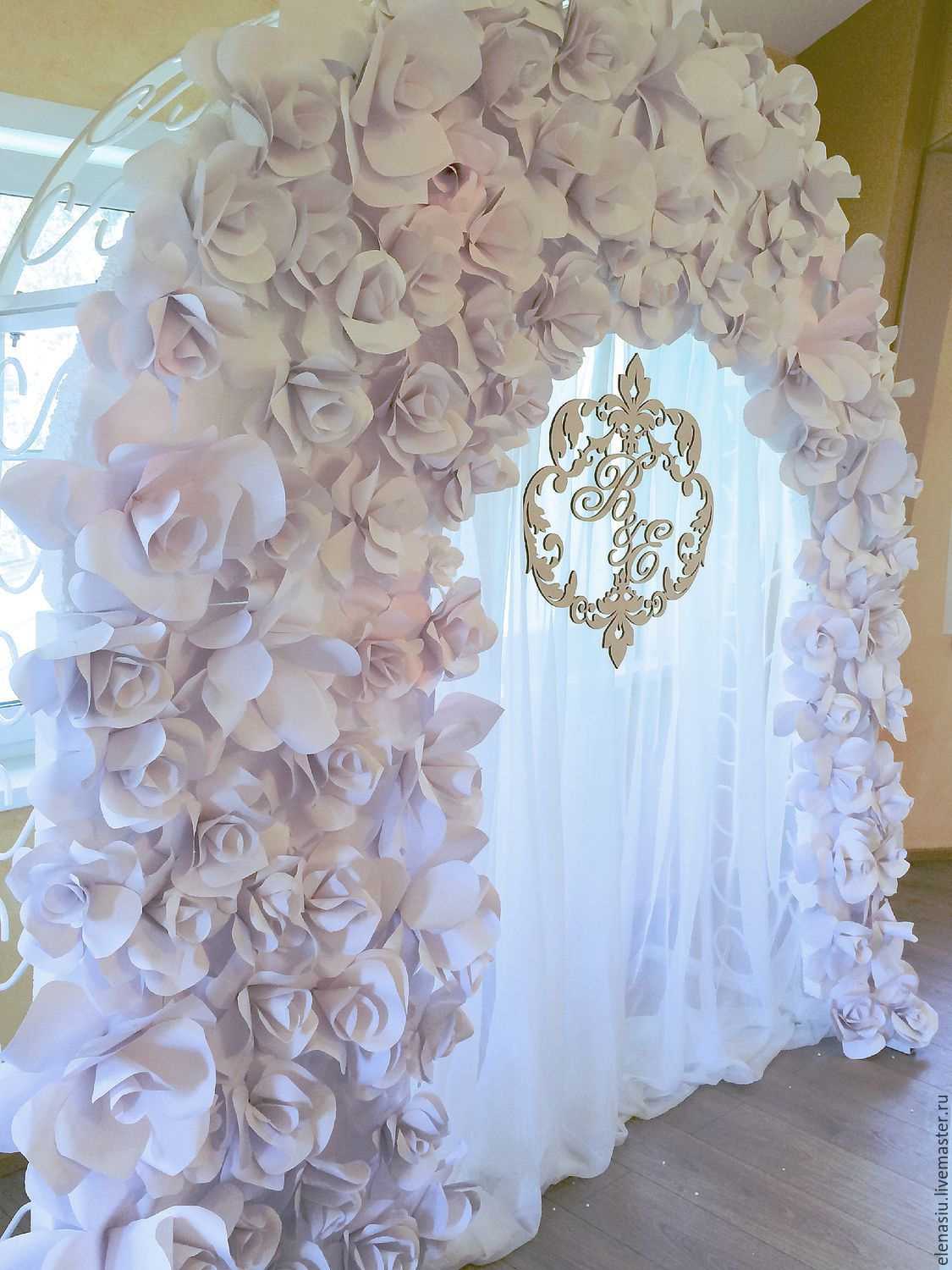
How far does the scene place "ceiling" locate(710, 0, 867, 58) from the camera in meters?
3.18

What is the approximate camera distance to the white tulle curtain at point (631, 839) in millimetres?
2023

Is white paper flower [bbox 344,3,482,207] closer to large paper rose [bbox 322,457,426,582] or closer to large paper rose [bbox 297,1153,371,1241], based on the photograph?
large paper rose [bbox 322,457,426,582]

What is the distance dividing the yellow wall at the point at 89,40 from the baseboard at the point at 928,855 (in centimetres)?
336

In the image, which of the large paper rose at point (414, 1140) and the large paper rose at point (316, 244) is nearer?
the large paper rose at point (316, 244)

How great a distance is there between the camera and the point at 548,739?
207 centimetres

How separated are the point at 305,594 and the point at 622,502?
0.86 meters

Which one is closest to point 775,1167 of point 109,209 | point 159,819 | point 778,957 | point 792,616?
point 778,957

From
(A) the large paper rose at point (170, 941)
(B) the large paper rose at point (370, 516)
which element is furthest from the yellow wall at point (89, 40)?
(A) the large paper rose at point (170, 941)

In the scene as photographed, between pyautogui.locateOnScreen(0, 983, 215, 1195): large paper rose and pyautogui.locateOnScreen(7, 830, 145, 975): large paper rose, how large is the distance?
2.6 inches

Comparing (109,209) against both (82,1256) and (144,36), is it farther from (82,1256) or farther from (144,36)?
(82,1256)

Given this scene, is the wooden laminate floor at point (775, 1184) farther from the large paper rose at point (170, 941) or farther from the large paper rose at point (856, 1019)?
the large paper rose at point (170, 941)

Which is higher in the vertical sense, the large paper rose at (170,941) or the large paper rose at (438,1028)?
the large paper rose at (170,941)

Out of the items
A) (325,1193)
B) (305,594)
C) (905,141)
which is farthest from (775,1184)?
(905,141)

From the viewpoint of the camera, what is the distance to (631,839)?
2.40 m
